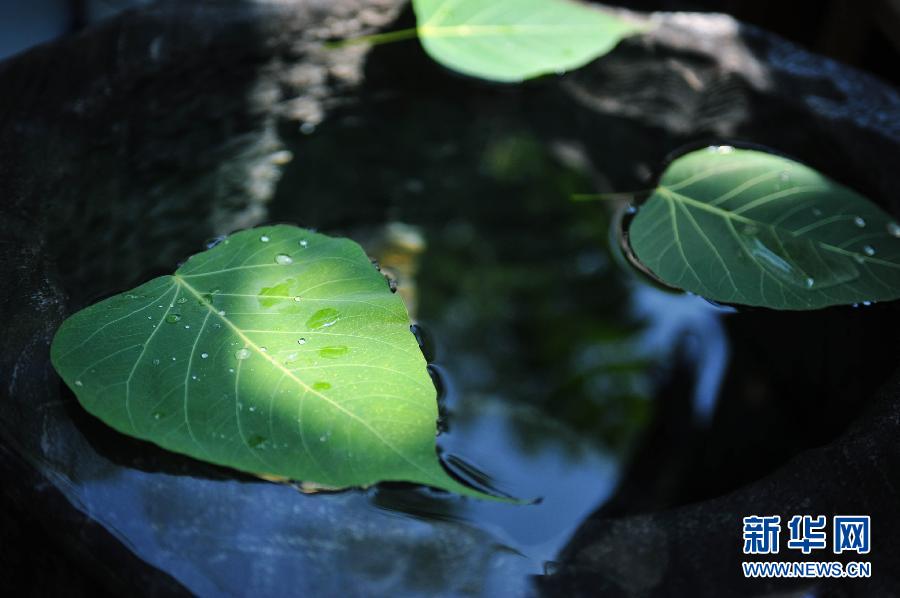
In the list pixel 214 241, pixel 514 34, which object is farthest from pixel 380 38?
pixel 214 241

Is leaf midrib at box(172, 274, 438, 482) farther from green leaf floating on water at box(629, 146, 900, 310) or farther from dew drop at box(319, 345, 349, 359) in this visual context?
green leaf floating on water at box(629, 146, 900, 310)

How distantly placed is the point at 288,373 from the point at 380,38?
455 millimetres

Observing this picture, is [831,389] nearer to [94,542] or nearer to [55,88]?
[94,542]

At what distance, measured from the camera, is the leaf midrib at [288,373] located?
0.42m

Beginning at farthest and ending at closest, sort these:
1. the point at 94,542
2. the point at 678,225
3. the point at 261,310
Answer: the point at 678,225, the point at 261,310, the point at 94,542

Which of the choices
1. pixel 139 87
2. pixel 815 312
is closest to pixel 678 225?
pixel 815 312

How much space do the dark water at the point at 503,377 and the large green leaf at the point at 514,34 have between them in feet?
0.08

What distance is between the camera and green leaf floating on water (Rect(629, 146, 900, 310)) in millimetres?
582

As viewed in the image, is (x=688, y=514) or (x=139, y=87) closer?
(x=688, y=514)

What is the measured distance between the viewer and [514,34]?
2.67 ft

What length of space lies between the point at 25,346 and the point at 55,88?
0.27m

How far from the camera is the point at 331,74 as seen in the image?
0.77 meters

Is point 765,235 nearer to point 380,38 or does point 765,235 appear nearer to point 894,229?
point 894,229

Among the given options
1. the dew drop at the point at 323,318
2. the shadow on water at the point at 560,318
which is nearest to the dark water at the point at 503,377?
the shadow on water at the point at 560,318
